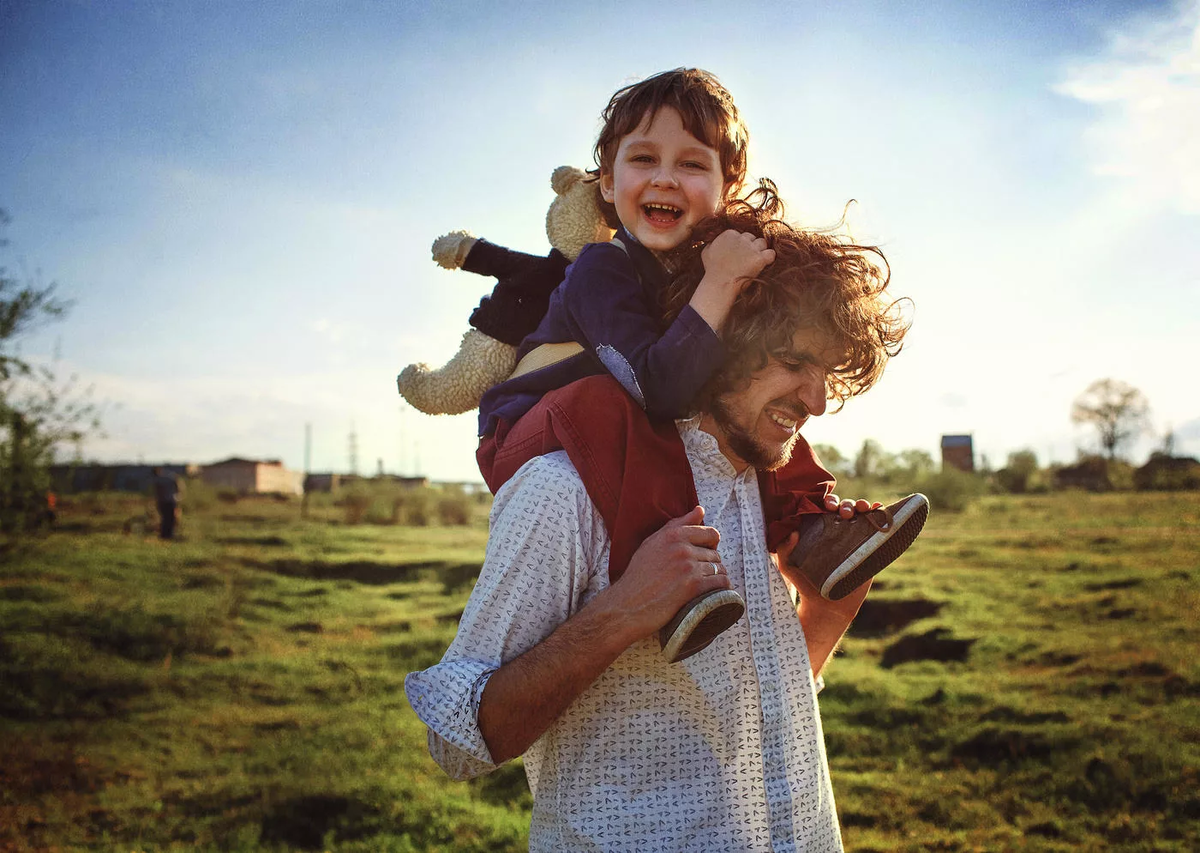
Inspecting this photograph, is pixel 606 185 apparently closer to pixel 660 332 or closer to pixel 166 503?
pixel 660 332

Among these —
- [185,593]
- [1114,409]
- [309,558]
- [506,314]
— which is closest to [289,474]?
[309,558]

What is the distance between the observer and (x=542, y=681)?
146 cm

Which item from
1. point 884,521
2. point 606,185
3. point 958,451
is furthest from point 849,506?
point 958,451

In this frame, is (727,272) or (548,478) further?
(727,272)

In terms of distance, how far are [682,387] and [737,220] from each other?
1.57 ft

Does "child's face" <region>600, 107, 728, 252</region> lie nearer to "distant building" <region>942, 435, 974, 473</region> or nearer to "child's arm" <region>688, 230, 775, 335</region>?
"child's arm" <region>688, 230, 775, 335</region>

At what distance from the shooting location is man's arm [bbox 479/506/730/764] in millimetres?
1447

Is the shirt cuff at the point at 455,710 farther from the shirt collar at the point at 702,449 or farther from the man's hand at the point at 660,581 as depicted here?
the shirt collar at the point at 702,449

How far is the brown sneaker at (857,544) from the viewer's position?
1835 mm

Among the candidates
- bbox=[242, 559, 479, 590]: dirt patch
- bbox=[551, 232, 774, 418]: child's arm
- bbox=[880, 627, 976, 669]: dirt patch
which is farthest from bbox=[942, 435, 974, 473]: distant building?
bbox=[551, 232, 774, 418]: child's arm

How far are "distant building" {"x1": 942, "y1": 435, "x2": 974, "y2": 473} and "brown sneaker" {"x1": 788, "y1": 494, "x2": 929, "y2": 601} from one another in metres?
31.2

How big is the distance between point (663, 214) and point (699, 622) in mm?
1091

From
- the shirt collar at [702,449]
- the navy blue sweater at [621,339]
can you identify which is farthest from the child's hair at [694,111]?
the shirt collar at [702,449]

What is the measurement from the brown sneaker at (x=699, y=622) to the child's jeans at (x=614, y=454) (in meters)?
0.17
